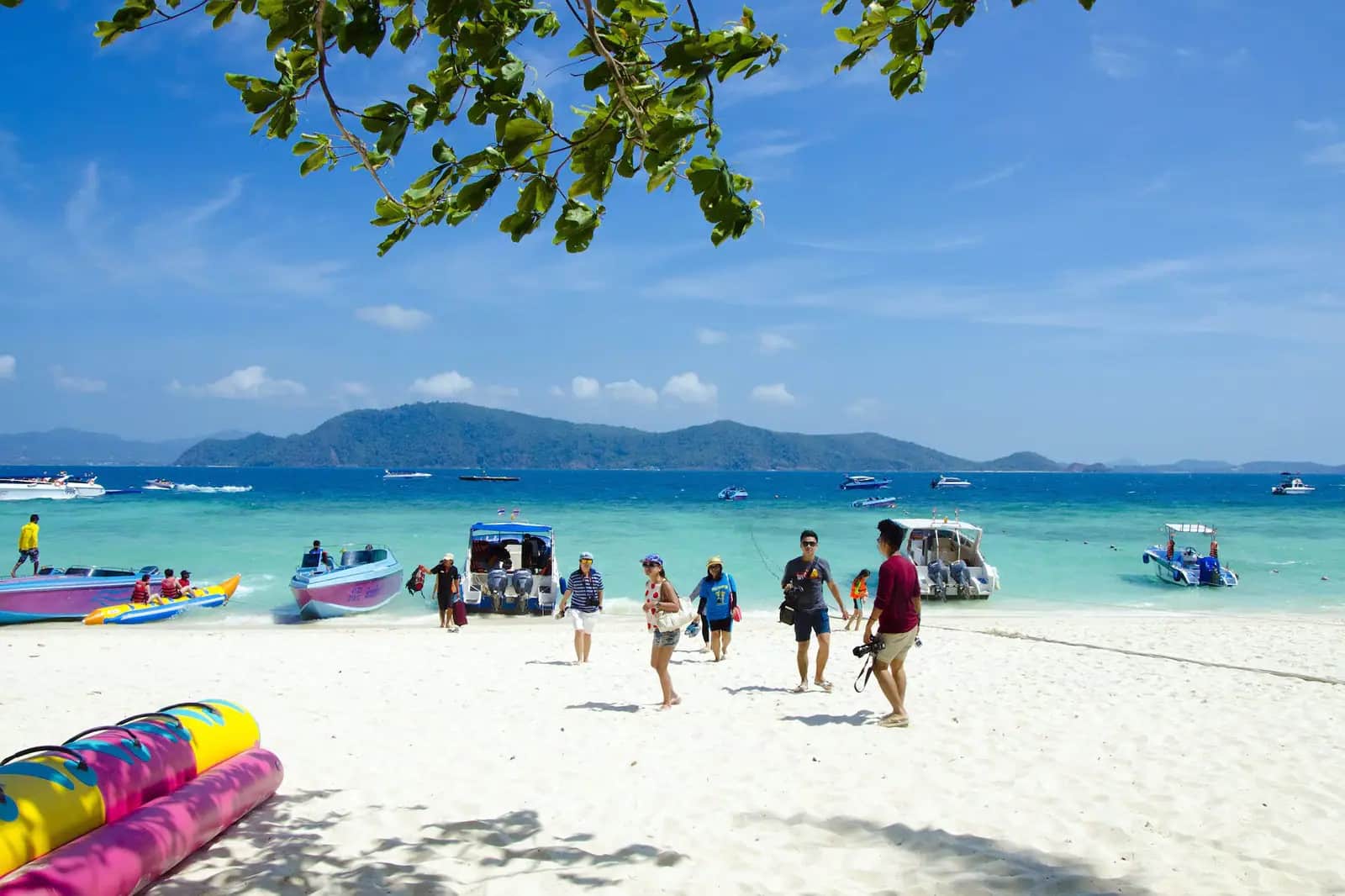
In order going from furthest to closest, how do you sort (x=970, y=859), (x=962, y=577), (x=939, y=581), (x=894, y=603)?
(x=962, y=577) < (x=939, y=581) < (x=894, y=603) < (x=970, y=859)

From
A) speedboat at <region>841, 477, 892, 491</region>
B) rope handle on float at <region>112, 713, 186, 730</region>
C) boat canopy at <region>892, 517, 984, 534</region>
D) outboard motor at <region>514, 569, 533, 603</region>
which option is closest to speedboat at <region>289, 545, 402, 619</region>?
outboard motor at <region>514, 569, 533, 603</region>

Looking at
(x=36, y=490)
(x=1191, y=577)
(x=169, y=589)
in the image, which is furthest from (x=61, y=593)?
(x=36, y=490)

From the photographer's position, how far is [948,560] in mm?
24391

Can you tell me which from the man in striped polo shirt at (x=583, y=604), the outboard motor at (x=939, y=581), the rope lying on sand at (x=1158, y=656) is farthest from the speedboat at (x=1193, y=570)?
the man in striped polo shirt at (x=583, y=604)

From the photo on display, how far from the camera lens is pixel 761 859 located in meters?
4.74

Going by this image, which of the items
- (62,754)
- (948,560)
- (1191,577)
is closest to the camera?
(62,754)

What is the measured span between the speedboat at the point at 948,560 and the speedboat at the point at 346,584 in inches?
473

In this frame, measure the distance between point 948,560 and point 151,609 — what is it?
19.7 metres

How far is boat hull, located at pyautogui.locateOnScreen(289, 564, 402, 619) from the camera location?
1778cm

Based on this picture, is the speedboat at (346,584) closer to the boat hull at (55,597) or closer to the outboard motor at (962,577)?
the boat hull at (55,597)

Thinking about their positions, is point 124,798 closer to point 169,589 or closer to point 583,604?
point 583,604

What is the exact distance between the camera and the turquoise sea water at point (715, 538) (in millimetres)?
23484

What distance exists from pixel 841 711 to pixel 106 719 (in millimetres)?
6694

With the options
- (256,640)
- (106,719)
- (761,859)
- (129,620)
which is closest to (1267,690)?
(761,859)
